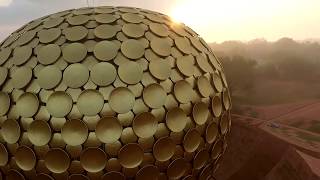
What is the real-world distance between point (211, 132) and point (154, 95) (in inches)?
64.0

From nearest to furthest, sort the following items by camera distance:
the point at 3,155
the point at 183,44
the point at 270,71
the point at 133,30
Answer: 1. the point at 3,155
2. the point at 133,30
3. the point at 183,44
4. the point at 270,71

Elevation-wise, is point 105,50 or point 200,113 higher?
point 105,50

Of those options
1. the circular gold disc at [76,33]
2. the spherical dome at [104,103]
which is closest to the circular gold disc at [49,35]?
the spherical dome at [104,103]

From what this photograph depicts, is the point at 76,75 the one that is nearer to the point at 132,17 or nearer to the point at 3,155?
the point at 132,17

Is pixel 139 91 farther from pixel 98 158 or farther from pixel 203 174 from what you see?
pixel 203 174

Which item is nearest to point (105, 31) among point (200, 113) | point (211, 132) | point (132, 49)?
point (132, 49)

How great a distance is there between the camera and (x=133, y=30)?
738 cm

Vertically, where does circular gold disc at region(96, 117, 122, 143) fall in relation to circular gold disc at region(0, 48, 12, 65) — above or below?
below

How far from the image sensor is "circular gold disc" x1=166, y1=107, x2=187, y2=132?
6.79 m

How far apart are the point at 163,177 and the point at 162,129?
3.11 ft

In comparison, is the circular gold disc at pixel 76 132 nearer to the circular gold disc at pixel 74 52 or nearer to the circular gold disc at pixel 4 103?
the circular gold disc at pixel 74 52

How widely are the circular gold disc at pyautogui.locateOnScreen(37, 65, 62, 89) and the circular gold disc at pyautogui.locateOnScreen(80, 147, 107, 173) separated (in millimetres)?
1255

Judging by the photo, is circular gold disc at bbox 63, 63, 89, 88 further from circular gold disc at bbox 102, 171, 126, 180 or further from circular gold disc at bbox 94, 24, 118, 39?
circular gold disc at bbox 102, 171, 126, 180

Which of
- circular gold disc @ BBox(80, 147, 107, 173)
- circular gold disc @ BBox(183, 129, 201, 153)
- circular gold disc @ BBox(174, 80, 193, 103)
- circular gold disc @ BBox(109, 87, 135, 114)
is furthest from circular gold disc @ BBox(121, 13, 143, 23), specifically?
circular gold disc @ BBox(80, 147, 107, 173)
